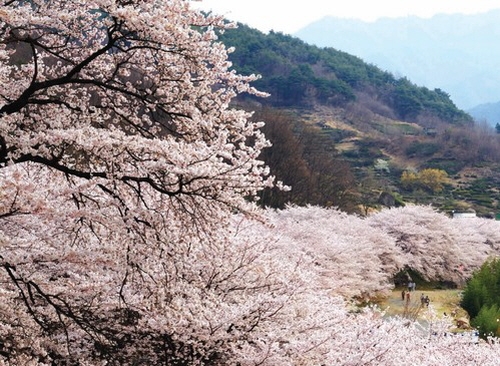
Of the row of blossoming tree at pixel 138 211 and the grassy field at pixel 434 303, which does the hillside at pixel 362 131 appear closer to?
the grassy field at pixel 434 303

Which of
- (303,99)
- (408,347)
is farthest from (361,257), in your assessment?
(303,99)

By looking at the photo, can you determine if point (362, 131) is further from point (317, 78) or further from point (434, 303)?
point (434, 303)

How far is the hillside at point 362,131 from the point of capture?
41.9 metres

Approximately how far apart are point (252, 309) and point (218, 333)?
565 millimetres

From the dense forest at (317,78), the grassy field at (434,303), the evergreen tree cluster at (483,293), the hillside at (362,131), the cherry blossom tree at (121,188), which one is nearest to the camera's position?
the cherry blossom tree at (121,188)

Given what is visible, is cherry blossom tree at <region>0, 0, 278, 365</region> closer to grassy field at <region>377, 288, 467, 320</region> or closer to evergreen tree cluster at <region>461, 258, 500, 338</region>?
evergreen tree cluster at <region>461, 258, 500, 338</region>

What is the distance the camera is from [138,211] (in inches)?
211

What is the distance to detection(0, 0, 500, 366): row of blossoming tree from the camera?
5242mm

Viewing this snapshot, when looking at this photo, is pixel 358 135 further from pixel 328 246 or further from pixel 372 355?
pixel 372 355

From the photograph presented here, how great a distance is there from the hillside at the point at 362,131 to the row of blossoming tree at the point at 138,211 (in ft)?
85.9

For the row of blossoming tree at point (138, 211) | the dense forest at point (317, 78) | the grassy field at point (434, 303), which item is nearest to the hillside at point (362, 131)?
the dense forest at point (317, 78)

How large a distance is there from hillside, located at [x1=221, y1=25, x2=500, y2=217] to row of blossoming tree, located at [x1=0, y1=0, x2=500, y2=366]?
26.2m

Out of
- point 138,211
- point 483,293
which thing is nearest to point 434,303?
point 483,293

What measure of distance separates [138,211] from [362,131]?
104 meters
